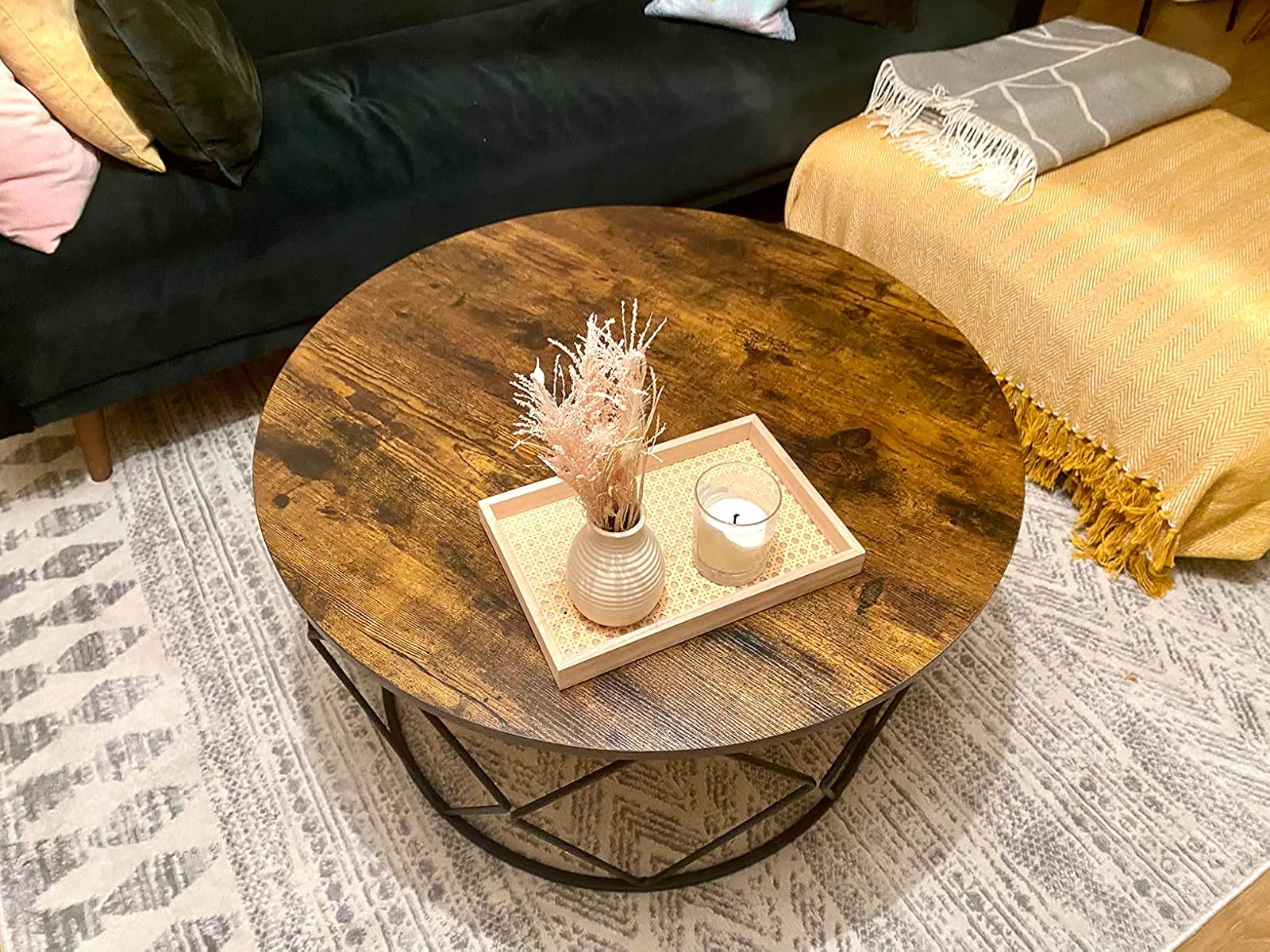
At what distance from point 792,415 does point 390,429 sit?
1.52 ft

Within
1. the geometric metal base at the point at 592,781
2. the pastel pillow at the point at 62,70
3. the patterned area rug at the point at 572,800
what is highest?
the pastel pillow at the point at 62,70

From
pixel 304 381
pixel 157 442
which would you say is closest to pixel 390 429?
pixel 304 381

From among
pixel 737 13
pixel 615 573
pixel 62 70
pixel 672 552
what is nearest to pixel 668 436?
pixel 672 552

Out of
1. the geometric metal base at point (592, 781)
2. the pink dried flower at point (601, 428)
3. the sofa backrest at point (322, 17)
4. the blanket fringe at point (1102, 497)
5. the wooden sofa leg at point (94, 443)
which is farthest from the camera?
the sofa backrest at point (322, 17)

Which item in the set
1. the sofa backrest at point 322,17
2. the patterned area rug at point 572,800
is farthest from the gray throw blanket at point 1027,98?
the sofa backrest at point 322,17

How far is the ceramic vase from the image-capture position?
878 mm

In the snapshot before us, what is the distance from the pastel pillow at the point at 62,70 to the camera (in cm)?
135

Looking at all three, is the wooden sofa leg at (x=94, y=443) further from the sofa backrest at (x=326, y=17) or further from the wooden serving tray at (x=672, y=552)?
the wooden serving tray at (x=672, y=552)

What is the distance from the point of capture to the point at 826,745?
130 centimetres

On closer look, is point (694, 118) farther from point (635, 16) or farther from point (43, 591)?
point (43, 591)

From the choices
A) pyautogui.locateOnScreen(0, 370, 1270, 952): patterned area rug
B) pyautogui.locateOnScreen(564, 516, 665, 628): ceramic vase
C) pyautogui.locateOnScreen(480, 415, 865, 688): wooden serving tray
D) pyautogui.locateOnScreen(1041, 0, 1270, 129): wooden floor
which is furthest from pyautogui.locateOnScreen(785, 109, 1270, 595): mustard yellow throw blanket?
pyautogui.locateOnScreen(1041, 0, 1270, 129): wooden floor

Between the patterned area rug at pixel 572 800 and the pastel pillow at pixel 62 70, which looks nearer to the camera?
the patterned area rug at pixel 572 800

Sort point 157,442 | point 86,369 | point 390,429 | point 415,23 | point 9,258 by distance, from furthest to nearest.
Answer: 1. point 415,23
2. point 157,442
3. point 86,369
4. point 9,258
5. point 390,429

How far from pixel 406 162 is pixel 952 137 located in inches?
37.5
